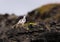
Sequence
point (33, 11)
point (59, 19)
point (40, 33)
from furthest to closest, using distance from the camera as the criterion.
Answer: point (33, 11) → point (59, 19) → point (40, 33)

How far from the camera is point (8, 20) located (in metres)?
46.2

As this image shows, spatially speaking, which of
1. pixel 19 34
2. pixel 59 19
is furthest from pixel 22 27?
pixel 59 19

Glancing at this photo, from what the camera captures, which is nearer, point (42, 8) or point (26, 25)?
point (26, 25)

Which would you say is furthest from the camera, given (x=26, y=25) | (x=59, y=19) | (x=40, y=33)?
(x=59, y=19)

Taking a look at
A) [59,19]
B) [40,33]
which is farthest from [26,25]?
[59,19]

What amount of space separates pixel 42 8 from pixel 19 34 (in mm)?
21634

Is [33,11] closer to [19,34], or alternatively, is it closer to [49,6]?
[49,6]

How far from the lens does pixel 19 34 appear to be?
109ft

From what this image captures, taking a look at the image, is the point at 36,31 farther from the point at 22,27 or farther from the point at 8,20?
the point at 8,20

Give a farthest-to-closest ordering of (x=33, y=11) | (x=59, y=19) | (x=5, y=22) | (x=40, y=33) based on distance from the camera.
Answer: (x=33, y=11)
(x=5, y=22)
(x=59, y=19)
(x=40, y=33)

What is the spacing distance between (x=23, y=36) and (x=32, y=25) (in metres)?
2.30

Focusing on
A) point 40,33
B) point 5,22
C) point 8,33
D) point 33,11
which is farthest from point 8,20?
point 40,33

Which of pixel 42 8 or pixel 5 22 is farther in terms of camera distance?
pixel 42 8

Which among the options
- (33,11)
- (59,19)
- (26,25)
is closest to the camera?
(26,25)
